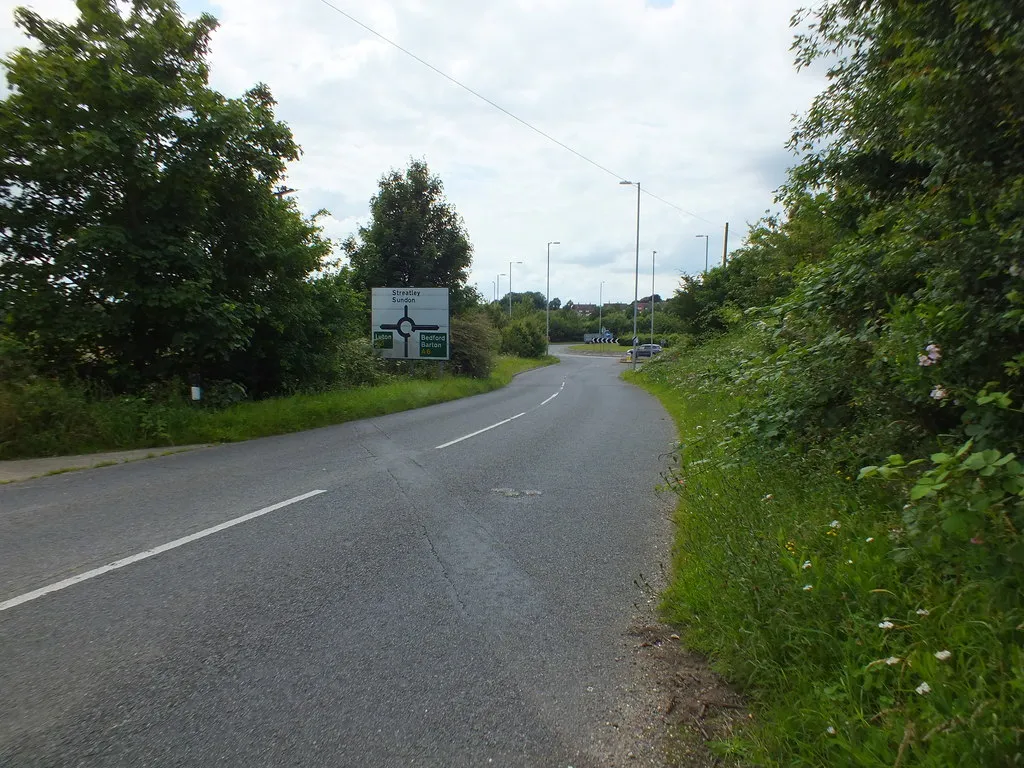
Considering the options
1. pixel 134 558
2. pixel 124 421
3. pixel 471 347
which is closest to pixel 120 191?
pixel 124 421

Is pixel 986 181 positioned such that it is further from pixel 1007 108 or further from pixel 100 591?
pixel 100 591

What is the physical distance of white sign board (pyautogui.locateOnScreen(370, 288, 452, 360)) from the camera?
24.6 m

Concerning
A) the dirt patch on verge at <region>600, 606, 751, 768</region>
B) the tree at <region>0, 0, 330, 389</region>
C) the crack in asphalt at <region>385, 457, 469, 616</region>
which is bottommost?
the crack in asphalt at <region>385, 457, 469, 616</region>

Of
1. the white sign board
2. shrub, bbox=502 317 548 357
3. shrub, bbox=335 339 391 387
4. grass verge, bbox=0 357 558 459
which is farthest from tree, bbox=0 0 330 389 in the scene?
shrub, bbox=502 317 548 357

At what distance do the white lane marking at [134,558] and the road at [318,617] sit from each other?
26 mm

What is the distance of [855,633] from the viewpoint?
3053mm

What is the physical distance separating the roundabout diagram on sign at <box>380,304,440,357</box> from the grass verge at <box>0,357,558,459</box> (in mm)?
8729

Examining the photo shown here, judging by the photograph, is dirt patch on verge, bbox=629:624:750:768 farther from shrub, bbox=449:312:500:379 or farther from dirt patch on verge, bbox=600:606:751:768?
shrub, bbox=449:312:500:379

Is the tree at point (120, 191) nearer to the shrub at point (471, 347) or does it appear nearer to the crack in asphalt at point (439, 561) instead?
the crack in asphalt at point (439, 561)

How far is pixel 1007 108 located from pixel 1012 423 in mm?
1795

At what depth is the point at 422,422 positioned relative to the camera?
623 inches

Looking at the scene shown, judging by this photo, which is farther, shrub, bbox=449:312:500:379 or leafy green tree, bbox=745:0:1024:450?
shrub, bbox=449:312:500:379

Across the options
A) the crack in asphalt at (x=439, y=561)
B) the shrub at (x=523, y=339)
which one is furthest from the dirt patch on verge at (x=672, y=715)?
the shrub at (x=523, y=339)

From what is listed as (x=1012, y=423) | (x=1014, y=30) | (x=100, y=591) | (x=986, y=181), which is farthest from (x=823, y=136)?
(x=100, y=591)
